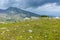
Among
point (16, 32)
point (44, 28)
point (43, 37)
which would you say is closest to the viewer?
point (43, 37)

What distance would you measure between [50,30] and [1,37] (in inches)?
327

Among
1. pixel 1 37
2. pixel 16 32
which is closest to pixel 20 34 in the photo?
pixel 16 32

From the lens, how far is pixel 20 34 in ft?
90.4

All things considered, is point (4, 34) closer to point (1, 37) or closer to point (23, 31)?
point (1, 37)

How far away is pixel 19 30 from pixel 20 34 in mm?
2047

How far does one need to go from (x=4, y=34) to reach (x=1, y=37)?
1.20 m

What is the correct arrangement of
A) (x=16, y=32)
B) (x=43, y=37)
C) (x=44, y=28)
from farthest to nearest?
(x=44, y=28) → (x=16, y=32) → (x=43, y=37)

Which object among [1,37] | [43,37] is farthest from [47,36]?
[1,37]

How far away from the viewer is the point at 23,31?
1139 inches

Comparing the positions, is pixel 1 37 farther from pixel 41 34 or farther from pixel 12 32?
pixel 41 34

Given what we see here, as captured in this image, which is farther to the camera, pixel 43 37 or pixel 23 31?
pixel 23 31

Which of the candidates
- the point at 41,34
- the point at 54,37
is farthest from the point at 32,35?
the point at 54,37

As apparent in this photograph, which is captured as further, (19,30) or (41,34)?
(19,30)

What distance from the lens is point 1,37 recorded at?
26625 mm
